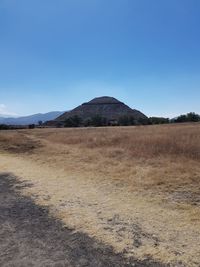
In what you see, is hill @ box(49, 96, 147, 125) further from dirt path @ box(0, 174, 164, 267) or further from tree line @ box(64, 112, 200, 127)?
dirt path @ box(0, 174, 164, 267)

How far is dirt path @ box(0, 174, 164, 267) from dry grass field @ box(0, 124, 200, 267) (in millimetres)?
253

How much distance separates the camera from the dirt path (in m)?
5.38

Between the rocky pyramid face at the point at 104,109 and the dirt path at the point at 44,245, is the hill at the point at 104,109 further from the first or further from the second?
the dirt path at the point at 44,245

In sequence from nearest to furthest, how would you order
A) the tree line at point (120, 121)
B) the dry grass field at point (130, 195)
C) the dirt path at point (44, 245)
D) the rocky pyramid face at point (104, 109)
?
the dirt path at point (44, 245), the dry grass field at point (130, 195), the tree line at point (120, 121), the rocky pyramid face at point (104, 109)

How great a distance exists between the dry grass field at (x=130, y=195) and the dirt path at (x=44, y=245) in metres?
0.25

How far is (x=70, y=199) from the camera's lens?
30.1ft

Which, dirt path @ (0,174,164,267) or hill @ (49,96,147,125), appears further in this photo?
hill @ (49,96,147,125)

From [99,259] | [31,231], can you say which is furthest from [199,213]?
[31,231]

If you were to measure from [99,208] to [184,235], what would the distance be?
2.48 meters

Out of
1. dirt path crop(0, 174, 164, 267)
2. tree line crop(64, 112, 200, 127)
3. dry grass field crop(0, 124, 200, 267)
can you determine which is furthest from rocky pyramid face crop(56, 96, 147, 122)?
dirt path crop(0, 174, 164, 267)

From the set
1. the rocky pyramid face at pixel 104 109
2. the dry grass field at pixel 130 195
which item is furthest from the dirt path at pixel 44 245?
the rocky pyramid face at pixel 104 109

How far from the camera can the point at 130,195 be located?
9.29 meters

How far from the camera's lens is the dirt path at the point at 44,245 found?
5379mm

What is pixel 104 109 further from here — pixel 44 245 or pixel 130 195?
pixel 44 245
